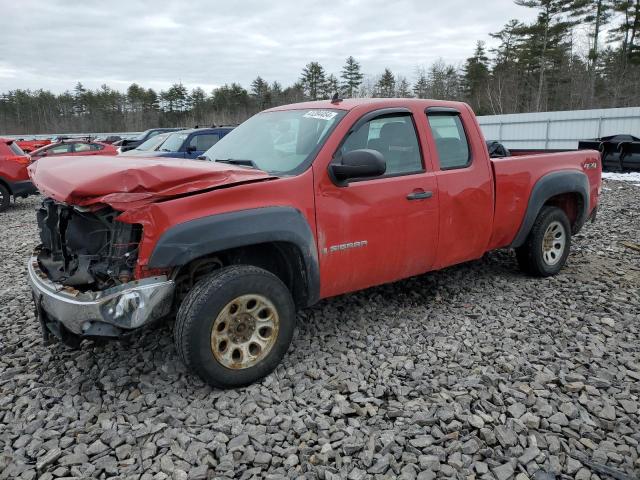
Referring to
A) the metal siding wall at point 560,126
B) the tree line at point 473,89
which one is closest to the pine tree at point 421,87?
the tree line at point 473,89

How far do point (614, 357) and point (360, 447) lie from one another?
7.04 feet

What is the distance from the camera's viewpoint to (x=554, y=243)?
5227 mm

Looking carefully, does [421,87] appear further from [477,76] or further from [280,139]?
[280,139]

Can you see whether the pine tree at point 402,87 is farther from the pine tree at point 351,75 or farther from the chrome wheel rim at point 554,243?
the chrome wheel rim at point 554,243

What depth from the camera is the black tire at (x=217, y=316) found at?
9.38 feet

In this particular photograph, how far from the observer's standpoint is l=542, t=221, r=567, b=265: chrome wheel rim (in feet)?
16.8

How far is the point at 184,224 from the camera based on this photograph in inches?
109

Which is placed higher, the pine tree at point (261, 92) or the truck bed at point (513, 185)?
the pine tree at point (261, 92)

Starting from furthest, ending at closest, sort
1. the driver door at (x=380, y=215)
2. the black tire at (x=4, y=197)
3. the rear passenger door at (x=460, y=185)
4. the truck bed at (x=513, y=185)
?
the black tire at (x=4, y=197)
the truck bed at (x=513, y=185)
the rear passenger door at (x=460, y=185)
the driver door at (x=380, y=215)

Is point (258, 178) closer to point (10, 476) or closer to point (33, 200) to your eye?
point (10, 476)

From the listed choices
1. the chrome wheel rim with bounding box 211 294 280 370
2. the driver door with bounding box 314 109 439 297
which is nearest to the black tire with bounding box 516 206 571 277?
the driver door with bounding box 314 109 439 297

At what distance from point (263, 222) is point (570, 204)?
4.04 m

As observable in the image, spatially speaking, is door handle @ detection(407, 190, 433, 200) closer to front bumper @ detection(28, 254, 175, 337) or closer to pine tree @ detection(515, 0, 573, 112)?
front bumper @ detection(28, 254, 175, 337)

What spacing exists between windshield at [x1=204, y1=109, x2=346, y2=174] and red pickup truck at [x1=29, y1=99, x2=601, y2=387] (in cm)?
1
